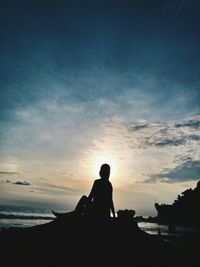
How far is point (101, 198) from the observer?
7.28 m

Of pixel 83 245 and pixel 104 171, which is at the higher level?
pixel 104 171

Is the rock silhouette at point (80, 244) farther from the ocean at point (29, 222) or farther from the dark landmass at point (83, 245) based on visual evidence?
the ocean at point (29, 222)

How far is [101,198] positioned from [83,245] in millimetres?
1554

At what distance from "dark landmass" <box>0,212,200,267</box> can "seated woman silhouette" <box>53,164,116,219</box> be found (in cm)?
30

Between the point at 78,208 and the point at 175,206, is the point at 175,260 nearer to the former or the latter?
the point at 78,208

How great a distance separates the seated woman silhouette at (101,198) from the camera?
7227mm

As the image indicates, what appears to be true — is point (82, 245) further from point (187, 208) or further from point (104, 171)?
point (187, 208)

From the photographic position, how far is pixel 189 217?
69625 millimetres

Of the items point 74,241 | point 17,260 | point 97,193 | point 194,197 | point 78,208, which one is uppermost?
point 194,197

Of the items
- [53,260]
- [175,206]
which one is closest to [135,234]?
[53,260]

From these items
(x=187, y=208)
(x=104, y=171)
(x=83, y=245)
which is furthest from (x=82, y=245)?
(x=187, y=208)

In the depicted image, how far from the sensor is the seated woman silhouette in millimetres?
7227

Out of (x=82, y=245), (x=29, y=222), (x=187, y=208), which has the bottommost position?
(x=82, y=245)

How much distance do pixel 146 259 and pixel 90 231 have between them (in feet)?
5.68
